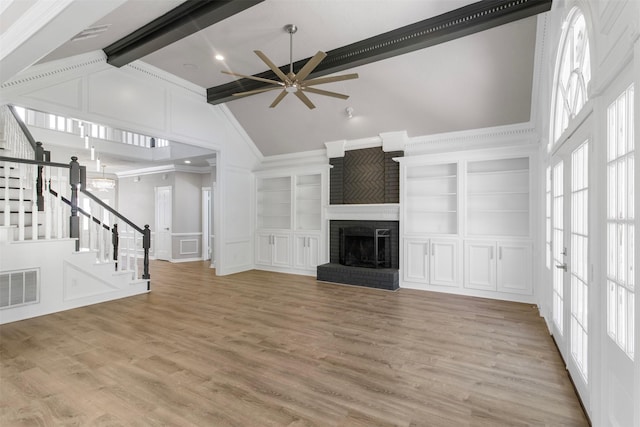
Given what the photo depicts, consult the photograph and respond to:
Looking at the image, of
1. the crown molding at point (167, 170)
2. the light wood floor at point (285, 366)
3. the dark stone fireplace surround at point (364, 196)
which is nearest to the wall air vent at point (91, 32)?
the light wood floor at point (285, 366)

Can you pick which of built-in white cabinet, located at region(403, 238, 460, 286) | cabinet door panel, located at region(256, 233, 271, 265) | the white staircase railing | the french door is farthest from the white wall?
the french door

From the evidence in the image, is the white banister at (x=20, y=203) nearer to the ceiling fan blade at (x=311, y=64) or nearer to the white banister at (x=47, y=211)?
the white banister at (x=47, y=211)

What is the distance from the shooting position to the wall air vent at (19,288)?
3916 millimetres

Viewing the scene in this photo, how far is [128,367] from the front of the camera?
2.75 meters

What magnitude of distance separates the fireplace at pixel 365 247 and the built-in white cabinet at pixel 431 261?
1.41 feet

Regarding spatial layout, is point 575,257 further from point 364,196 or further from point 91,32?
point 91,32

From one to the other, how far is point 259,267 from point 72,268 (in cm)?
393

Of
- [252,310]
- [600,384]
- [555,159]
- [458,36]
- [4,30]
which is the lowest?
[252,310]

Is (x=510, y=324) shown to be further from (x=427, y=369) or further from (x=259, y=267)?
(x=259, y=267)

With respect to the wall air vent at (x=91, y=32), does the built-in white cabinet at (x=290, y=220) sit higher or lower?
lower

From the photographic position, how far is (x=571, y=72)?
268cm

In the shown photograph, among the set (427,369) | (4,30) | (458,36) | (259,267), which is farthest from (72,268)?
(458,36)

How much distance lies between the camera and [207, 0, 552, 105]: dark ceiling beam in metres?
3.45

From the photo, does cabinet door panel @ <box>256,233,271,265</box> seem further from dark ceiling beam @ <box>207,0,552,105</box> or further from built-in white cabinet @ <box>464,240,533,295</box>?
built-in white cabinet @ <box>464,240,533,295</box>
